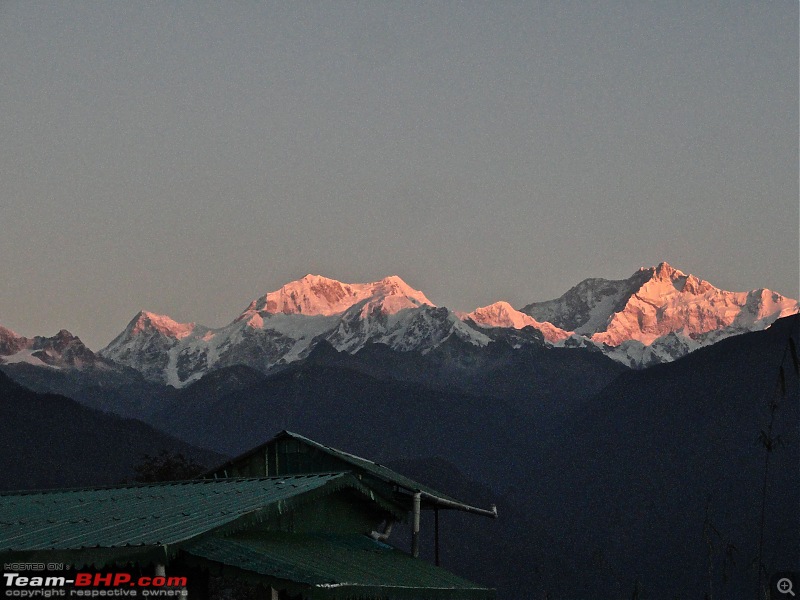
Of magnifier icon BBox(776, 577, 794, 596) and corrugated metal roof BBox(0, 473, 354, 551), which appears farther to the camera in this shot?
corrugated metal roof BBox(0, 473, 354, 551)

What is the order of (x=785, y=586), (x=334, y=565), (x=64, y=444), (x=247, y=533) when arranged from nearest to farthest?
(x=785, y=586)
(x=247, y=533)
(x=334, y=565)
(x=64, y=444)

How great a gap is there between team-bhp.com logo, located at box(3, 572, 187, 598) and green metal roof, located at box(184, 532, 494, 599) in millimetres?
619

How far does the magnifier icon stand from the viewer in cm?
1383

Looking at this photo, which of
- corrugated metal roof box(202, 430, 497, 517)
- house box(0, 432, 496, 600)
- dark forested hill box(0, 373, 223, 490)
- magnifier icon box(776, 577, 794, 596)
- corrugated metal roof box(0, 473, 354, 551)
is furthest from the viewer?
dark forested hill box(0, 373, 223, 490)

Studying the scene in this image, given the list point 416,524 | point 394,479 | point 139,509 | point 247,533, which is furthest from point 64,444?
point 247,533

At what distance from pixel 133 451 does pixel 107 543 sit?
155387 millimetres

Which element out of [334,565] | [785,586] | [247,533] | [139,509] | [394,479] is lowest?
[785,586]

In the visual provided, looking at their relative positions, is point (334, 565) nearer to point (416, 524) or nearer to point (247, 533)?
point (247, 533)

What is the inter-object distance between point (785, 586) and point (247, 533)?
1020 centimetres

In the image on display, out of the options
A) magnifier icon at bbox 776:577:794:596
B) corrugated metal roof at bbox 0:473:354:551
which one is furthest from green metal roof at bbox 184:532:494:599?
magnifier icon at bbox 776:577:794:596

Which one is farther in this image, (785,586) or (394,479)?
(394,479)

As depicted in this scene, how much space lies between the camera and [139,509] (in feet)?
76.0

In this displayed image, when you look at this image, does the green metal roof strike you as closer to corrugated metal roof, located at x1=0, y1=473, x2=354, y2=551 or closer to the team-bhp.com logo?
corrugated metal roof, located at x1=0, y1=473, x2=354, y2=551

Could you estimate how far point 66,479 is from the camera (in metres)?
156
